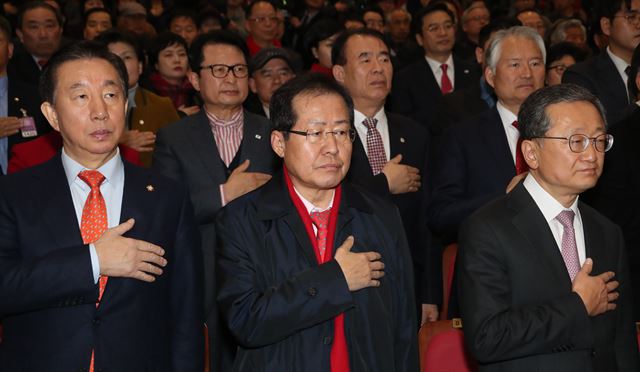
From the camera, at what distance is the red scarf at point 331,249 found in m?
2.50

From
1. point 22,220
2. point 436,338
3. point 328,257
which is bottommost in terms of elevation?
point 436,338

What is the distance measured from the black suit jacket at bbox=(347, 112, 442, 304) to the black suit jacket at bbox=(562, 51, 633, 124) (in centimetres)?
96

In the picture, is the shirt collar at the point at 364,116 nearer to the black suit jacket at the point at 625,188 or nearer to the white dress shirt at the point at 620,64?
the black suit jacket at the point at 625,188

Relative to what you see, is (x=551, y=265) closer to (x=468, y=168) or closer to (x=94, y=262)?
(x=468, y=168)

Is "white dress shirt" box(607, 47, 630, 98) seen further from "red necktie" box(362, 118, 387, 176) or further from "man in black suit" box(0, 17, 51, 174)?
"man in black suit" box(0, 17, 51, 174)

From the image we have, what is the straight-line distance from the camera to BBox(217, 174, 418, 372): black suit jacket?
8.01 feet

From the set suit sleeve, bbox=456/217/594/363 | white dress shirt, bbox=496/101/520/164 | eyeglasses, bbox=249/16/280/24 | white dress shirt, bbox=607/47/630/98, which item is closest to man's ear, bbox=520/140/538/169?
suit sleeve, bbox=456/217/594/363

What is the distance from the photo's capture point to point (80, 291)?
245cm

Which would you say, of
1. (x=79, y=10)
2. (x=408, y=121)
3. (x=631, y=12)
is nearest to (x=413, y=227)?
(x=408, y=121)

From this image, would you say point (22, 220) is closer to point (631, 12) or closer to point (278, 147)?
point (278, 147)

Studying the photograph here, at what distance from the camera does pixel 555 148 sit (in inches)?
105

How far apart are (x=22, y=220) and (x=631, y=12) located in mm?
3635

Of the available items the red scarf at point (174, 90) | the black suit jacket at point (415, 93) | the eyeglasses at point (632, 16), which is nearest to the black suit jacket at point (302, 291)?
the eyeglasses at point (632, 16)

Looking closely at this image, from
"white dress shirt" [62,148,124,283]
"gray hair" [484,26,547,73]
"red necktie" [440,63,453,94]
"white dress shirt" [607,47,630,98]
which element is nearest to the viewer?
"white dress shirt" [62,148,124,283]
